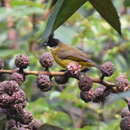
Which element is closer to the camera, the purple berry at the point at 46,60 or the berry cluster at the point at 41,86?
the berry cluster at the point at 41,86

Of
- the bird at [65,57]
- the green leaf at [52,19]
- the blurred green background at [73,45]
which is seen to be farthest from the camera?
the blurred green background at [73,45]

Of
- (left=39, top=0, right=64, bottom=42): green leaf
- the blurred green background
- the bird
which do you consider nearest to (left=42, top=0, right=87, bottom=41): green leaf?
(left=39, top=0, right=64, bottom=42): green leaf

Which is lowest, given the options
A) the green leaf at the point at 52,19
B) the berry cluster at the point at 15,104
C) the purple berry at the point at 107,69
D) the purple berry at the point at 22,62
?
the berry cluster at the point at 15,104

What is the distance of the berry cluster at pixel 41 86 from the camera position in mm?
1036

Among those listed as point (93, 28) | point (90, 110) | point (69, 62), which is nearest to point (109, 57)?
point (93, 28)

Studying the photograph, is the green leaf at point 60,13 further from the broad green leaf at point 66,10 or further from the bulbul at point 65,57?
the bulbul at point 65,57

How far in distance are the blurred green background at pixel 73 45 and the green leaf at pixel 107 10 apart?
763 mm

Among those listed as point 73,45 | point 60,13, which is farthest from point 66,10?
point 73,45

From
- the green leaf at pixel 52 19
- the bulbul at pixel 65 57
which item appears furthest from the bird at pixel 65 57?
the green leaf at pixel 52 19

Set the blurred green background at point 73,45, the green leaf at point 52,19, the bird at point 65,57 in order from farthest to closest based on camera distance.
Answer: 1. the blurred green background at point 73,45
2. the bird at point 65,57
3. the green leaf at point 52,19

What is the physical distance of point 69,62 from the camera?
1.15m

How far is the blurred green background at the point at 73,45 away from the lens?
196 cm

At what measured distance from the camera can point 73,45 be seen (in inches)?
88.7

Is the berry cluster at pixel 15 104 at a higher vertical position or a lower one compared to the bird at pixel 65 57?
lower
